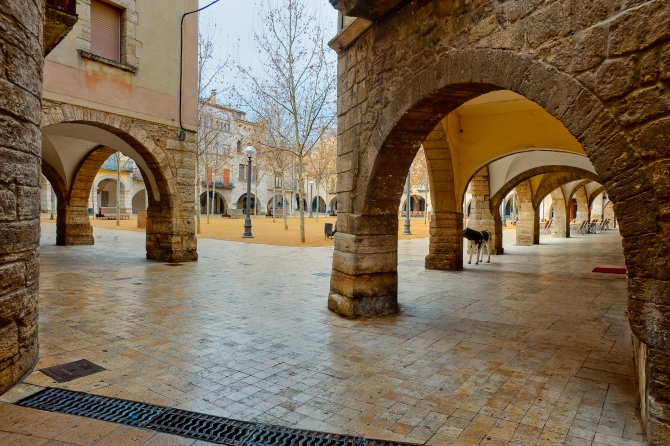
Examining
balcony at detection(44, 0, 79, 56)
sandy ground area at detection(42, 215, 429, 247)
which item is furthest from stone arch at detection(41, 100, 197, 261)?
sandy ground area at detection(42, 215, 429, 247)

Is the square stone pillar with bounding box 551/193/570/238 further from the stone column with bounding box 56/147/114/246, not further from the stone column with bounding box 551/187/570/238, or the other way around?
the stone column with bounding box 56/147/114/246

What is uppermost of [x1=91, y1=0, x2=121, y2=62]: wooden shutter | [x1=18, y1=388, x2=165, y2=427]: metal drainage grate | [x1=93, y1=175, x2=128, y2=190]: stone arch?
[x1=91, y1=0, x2=121, y2=62]: wooden shutter

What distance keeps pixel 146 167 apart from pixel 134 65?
220 centimetres

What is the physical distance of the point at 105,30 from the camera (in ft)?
28.8

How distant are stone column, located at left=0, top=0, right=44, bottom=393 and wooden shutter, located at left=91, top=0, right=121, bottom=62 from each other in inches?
243

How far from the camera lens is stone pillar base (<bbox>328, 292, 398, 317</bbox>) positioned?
16.8 ft

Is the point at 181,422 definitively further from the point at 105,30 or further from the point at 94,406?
the point at 105,30

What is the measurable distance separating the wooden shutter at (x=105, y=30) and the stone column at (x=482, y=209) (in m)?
9.58

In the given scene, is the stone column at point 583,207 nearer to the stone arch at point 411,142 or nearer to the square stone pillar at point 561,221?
the square stone pillar at point 561,221

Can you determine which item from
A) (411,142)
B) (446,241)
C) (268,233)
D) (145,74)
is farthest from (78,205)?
(411,142)

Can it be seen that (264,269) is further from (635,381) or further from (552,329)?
(635,381)

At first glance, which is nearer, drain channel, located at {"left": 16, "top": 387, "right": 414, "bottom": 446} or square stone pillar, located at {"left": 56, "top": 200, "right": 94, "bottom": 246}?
drain channel, located at {"left": 16, "top": 387, "right": 414, "bottom": 446}

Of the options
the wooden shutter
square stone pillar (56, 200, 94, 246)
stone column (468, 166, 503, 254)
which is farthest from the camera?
square stone pillar (56, 200, 94, 246)

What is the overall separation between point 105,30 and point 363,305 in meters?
7.90
